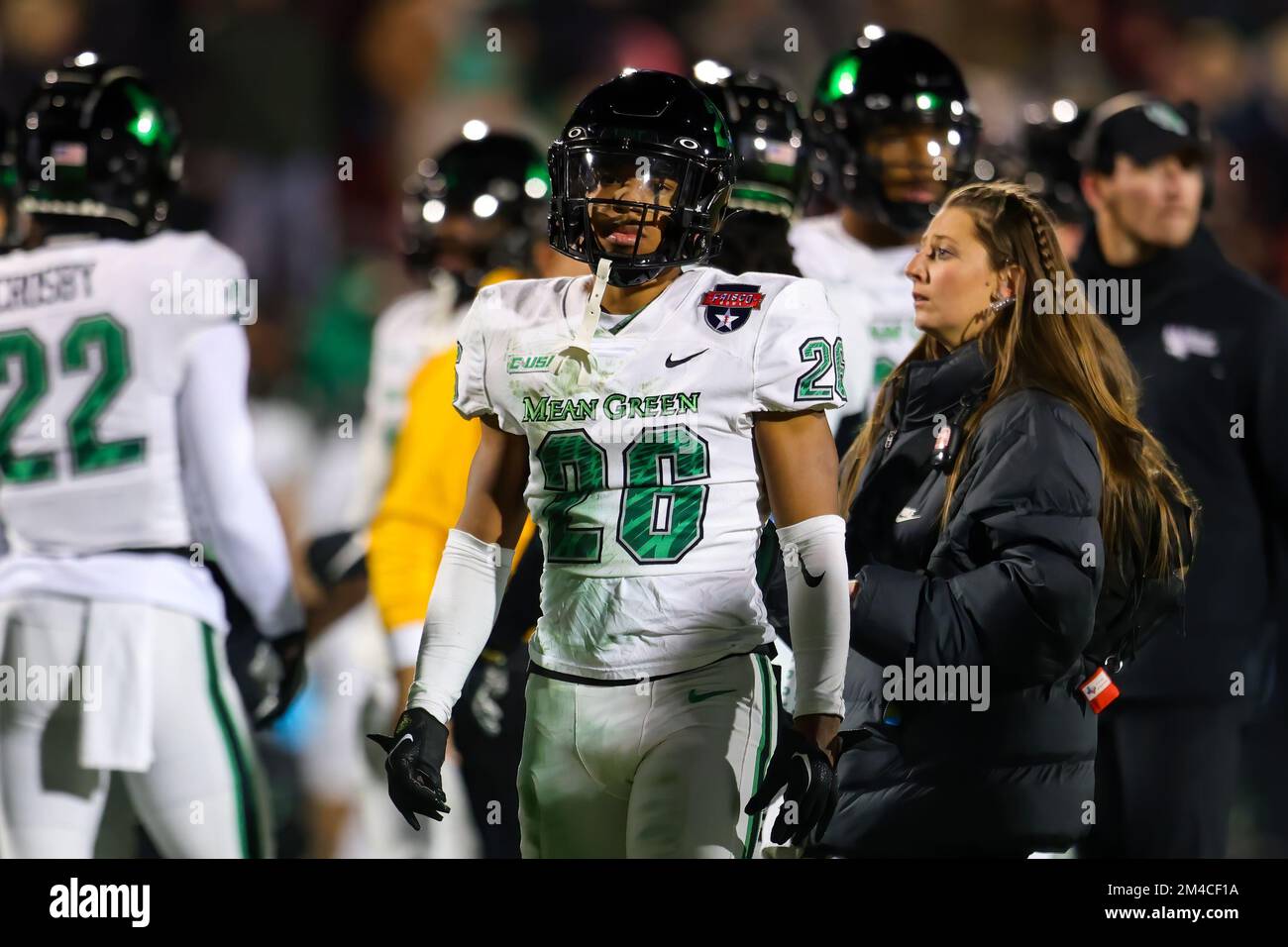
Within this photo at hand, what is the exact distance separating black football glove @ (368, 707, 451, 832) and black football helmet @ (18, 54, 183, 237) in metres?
1.45

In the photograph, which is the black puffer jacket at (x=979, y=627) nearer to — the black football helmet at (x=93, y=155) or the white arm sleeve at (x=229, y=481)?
the white arm sleeve at (x=229, y=481)

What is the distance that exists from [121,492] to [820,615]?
1.59m

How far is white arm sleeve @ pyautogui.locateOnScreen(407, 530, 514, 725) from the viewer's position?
2.73 m

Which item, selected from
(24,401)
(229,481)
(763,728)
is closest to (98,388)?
(24,401)

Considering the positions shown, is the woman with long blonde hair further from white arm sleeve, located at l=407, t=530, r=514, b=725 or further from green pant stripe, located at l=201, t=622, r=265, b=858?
green pant stripe, located at l=201, t=622, r=265, b=858

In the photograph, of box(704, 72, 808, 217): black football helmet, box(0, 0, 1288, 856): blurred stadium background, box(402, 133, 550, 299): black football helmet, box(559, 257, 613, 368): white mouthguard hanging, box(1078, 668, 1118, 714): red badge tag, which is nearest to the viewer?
box(559, 257, 613, 368): white mouthguard hanging

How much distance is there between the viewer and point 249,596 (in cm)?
365

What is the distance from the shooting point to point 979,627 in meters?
2.98

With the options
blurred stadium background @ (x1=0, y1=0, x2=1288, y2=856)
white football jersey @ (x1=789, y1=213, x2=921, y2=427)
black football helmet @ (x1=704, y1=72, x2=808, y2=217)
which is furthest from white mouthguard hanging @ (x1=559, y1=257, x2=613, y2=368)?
blurred stadium background @ (x1=0, y1=0, x2=1288, y2=856)

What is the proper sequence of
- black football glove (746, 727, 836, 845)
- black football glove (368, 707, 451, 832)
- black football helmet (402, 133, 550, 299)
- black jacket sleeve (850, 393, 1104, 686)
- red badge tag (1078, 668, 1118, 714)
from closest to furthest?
1. black football glove (746, 727, 836, 845)
2. black football glove (368, 707, 451, 832)
3. black jacket sleeve (850, 393, 1104, 686)
4. red badge tag (1078, 668, 1118, 714)
5. black football helmet (402, 133, 550, 299)

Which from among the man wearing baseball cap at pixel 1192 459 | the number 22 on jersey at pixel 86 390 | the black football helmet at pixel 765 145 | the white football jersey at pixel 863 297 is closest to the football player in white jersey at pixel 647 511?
the black football helmet at pixel 765 145

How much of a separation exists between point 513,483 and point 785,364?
0.47 m

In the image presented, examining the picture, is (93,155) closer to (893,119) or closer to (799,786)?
(893,119)

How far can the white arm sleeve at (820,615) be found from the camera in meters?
2.66
